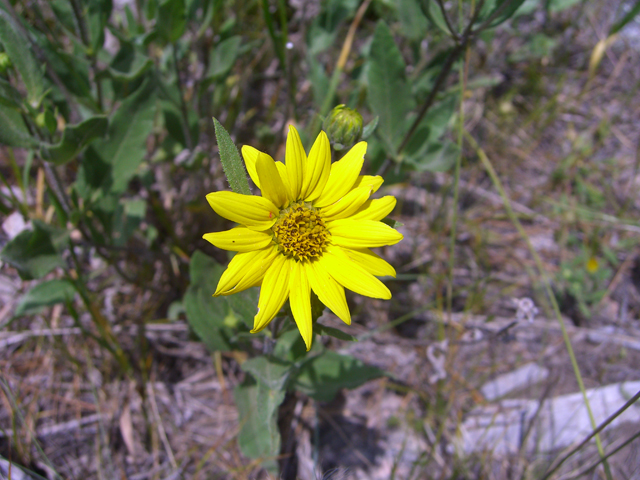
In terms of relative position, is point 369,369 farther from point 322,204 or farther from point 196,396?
point 196,396

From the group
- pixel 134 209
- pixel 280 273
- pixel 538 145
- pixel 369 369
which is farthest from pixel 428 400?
pixel 538 145

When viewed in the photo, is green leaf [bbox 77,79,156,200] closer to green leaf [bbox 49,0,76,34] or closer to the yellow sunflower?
green leaf [bbox 49,0,76,34]

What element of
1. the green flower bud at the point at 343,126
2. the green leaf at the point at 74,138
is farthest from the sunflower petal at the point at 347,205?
the green leaf at the point at 74,138

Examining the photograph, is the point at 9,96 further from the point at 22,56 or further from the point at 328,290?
the point at 328,290

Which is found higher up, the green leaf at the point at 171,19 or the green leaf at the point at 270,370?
the green leaf at the point at 171,19

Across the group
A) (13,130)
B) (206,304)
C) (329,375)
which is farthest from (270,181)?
(13,130)

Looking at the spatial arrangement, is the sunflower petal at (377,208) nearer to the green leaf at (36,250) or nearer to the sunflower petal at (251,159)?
the sunflower petal at (251,159)
